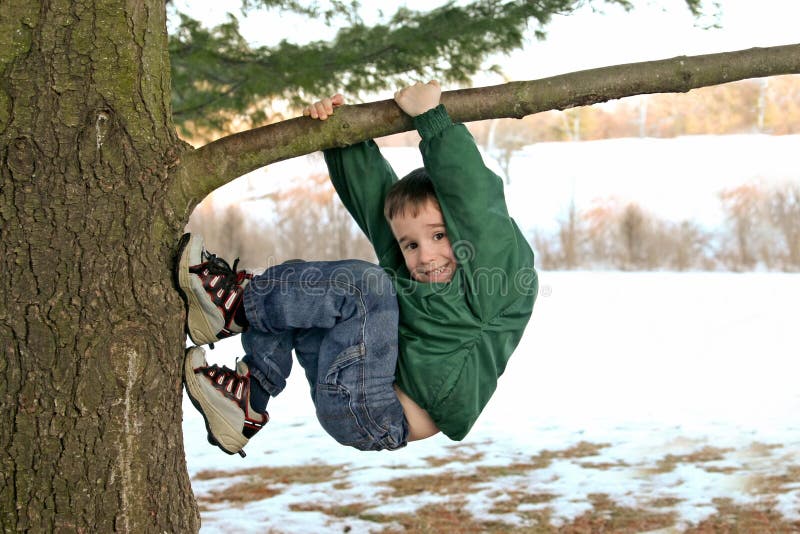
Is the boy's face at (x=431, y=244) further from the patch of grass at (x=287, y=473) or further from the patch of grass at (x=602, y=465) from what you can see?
the patch of grass at (x=602, y=465)

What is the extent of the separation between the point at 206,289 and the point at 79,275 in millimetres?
264

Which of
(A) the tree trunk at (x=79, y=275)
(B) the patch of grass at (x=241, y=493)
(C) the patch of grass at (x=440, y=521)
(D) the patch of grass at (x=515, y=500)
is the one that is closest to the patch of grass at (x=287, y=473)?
(B) the patch of grass at (x=241, y=493)

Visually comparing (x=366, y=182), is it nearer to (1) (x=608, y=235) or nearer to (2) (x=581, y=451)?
(2) (x=581, y=451)

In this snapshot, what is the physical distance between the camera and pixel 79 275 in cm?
171

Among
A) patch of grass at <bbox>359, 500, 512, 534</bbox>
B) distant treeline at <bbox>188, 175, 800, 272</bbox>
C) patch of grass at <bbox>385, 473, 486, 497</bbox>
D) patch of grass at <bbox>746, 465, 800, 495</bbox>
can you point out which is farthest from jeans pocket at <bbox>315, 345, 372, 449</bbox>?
distant treeline at <bbox>188, 175, 800, 272</bbox>

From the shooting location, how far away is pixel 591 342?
9.09 m

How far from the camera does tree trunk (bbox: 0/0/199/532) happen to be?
169 centimetres

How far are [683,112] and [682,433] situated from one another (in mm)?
12301

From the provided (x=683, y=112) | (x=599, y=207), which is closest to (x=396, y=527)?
(x=599, y=207)

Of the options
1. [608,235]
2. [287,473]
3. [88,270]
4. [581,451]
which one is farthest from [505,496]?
[608,235]

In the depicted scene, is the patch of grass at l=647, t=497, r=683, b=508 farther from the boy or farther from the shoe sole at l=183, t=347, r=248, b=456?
the shoe sole at l=183, t=347, r=248, b=456

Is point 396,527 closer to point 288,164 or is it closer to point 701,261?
point 701,261

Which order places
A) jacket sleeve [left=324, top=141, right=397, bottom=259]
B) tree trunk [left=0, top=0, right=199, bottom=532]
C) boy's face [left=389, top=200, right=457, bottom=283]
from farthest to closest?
jacket sleeve [left=324, top=141, right=397, bottom=259], boy's face [left=389, top=200, right=457, bottom=283], tree trunk [left=0, top=0, right=199, bottom=532]

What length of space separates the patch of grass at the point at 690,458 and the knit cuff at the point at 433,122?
3701mm
